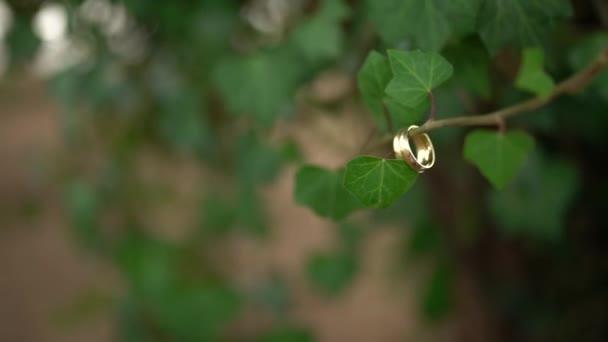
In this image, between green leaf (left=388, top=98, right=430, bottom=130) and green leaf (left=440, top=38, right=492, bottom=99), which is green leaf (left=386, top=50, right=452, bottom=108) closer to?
green leaf (left=388, top=98, right=430, bottom=130)

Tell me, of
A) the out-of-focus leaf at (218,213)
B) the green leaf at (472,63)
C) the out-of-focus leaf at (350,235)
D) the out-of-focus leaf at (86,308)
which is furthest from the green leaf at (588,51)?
the out-of-focus leaf at (86,308)

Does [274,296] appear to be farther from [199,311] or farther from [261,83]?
[261,83]

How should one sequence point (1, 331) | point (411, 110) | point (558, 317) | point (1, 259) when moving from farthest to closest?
point (1, 259) < point (1, 331) < point (558, 317) < point (411, 110)

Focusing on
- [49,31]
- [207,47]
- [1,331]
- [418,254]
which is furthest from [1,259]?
[418,254]

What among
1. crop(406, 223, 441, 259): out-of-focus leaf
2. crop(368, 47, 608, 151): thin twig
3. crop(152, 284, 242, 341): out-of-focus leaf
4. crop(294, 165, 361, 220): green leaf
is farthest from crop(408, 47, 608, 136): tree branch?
crop(152, 284, 242, 341): out-of-focus leaf

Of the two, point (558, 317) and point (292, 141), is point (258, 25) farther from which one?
point (558, 317)

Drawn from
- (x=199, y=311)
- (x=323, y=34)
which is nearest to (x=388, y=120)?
(x=323, y=34)
